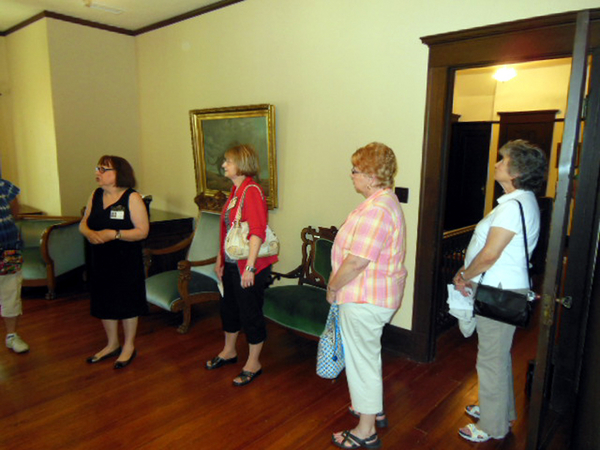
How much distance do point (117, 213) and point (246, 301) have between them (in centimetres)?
99

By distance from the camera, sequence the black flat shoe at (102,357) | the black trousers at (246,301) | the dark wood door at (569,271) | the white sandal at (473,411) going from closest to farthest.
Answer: the dark wood door at (569,271) → the white sandal at (473,411) → the black trousers at (246,301) → the black flat shoe at (102,357)

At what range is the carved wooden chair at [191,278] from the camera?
3.54m

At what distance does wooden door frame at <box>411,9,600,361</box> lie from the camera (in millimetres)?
2314

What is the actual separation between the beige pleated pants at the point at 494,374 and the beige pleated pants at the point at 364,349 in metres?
0.51

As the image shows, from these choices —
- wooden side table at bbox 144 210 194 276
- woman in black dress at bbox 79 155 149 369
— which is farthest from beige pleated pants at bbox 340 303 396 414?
wooden side table at bbox 144 210 194 276

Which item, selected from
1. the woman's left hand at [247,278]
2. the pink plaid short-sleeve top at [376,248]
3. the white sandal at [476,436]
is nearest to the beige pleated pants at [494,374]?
the white sandal at [476,436]

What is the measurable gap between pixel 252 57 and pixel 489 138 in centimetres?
419

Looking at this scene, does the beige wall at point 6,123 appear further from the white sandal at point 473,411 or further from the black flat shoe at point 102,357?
the white sandal at point 473,411

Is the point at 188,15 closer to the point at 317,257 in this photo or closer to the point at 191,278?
the point at 191,278

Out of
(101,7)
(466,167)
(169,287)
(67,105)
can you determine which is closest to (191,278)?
(169,287)

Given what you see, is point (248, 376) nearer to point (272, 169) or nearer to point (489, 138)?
point (272, 169)

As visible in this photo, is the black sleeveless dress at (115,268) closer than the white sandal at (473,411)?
No

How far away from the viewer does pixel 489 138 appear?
21.2ft

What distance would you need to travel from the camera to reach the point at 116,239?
272cm
